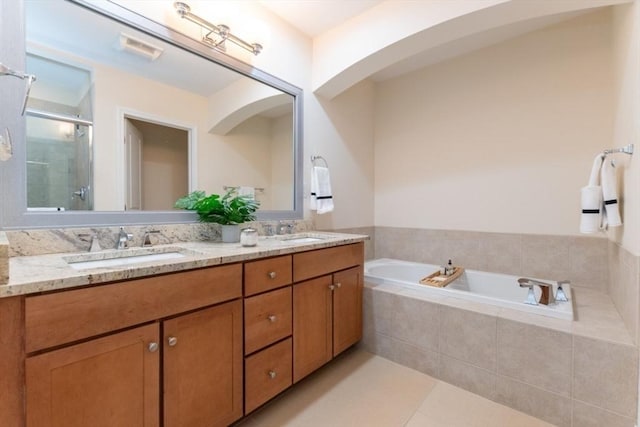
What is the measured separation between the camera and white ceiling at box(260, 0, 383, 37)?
7.02 feet

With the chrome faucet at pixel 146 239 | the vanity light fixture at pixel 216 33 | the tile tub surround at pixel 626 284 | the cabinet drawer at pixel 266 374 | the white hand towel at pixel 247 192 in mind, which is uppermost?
the vanity light fixture at pixel 216 33

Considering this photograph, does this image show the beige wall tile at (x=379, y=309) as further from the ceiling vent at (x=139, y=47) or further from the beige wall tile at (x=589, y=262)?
the ceiling vent at (x=139, y=47)

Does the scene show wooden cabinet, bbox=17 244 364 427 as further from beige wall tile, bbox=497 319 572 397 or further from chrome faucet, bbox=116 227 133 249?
beige wall tile, bbox=497 319 572 397

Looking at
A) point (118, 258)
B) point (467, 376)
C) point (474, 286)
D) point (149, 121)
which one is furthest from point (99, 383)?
point (474, 286)

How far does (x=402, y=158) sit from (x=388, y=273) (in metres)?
1.27

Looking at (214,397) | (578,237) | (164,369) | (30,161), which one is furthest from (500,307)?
(30,161)

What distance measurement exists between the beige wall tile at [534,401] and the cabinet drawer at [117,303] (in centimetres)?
163

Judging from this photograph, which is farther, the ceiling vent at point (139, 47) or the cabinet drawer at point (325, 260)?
the cabinet drawer at point (325, 260)

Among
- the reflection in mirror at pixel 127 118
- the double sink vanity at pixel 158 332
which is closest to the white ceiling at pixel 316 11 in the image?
the reflection in mirror at pixel 127 118

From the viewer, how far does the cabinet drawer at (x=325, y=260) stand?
1664mm

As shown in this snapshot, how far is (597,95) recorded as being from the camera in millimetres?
2184

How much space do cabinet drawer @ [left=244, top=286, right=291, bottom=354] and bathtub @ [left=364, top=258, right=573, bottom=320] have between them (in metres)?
1.02

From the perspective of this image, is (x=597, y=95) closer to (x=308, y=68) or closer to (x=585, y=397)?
(x=585, y=397)

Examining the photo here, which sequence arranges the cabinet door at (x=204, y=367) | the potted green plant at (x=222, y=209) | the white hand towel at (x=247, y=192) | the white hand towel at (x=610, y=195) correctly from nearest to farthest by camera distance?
1. the cabinet door at (x=204, y=367)
2. the white hand towel at (x=610, y=195)
3. the potted green plant at (x=222, y=209)
4. the white hand towel at (x=247, y=192)
